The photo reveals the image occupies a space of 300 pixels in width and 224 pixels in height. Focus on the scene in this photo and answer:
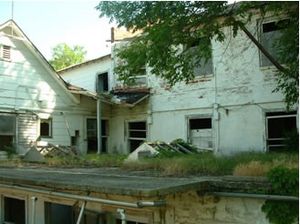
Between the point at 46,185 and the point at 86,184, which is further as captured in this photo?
the point at 46,185

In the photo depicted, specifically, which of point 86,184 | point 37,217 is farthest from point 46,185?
point 37,217

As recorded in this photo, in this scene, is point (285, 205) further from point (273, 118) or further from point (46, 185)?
point (273, 118)

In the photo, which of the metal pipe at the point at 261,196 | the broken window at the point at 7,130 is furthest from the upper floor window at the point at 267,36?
the metal pipe at the point at 261,196

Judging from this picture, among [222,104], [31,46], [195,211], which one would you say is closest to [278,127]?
[222,104]

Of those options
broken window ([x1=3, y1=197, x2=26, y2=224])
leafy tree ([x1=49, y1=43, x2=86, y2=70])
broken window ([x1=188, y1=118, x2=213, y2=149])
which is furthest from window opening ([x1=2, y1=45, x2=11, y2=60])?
leafy tree ([x1=49, y1=43, x2=86, y2=70])

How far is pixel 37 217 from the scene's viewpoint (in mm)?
9242

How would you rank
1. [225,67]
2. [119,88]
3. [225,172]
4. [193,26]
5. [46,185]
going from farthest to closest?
[119,88]
[225,67]
[193,26]
[225,172]
[46,185]

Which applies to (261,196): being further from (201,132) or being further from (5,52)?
(5,52)

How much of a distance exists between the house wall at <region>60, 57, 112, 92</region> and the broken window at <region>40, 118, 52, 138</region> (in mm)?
4216

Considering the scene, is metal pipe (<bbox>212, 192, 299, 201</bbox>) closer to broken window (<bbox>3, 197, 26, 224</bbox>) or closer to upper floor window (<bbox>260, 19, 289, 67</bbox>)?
broken window (<bbox>3, 197, 26, 224</bbox>)

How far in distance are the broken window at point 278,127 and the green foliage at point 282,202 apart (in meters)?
10.8

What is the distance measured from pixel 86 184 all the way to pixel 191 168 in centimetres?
339

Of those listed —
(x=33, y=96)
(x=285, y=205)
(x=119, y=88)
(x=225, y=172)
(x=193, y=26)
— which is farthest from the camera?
(x=119, y=88)

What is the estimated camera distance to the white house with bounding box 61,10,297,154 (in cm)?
1644
